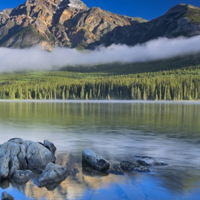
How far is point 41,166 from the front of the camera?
2311cm

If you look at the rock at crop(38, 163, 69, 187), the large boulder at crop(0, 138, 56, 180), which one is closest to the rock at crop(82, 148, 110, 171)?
the rock at crop(38, 163, 69, 187)

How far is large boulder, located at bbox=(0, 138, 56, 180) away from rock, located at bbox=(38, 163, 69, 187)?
2.69 meters

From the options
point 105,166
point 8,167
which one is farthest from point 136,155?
Result: point 8,167

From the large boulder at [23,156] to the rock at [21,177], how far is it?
690 millimetres

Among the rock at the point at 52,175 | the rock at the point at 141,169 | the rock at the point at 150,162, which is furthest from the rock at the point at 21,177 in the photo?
the rock at the point at 150,162

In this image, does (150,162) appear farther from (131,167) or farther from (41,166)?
(41,166)

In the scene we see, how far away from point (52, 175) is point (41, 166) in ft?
12.7

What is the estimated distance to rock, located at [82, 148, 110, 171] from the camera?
21891 millimetres

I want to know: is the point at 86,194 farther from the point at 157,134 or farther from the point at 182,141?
the point at 157,134

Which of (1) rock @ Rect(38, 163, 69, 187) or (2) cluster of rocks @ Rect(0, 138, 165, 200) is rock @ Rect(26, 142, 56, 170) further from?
(1) rock @ Rect(38, 163, 69, 187)

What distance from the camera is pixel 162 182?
1894 centimetres

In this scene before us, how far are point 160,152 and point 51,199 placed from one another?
14.5 metres

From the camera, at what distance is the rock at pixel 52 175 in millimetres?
19212

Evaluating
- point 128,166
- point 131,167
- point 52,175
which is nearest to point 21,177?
point 52,175
